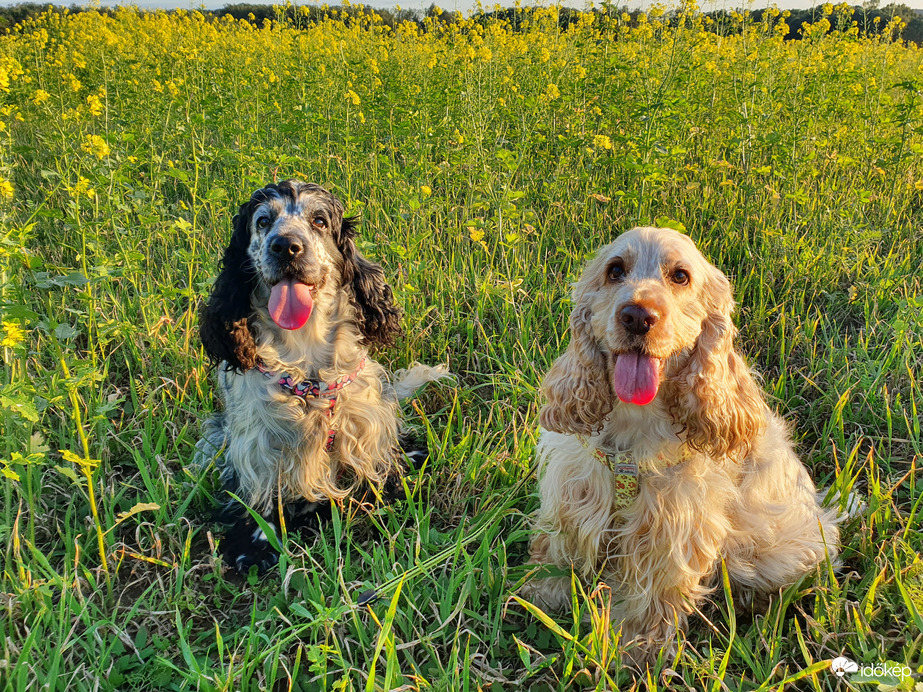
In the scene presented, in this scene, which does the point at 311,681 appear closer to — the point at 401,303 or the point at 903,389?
the point at 401,303

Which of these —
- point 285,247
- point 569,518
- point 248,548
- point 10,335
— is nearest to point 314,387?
point 285,247

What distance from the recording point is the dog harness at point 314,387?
285cm

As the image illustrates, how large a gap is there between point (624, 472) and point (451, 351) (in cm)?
190

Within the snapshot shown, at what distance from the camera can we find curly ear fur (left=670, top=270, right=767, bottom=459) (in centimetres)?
210

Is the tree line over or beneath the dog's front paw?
over

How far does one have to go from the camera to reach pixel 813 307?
4125mm

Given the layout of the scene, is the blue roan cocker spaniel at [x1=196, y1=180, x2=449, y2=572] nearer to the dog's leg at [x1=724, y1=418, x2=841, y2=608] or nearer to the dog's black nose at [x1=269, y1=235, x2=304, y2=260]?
the dog's black nose at [x1=269, y1=235, x2=304, y2=260]

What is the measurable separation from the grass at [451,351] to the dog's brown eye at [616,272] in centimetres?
108

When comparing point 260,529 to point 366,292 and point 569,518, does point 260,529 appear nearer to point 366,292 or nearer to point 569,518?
point 366,292

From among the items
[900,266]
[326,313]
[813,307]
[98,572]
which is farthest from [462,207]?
[98,572]

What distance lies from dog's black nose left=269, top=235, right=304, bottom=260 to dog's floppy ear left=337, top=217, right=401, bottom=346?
420 mm

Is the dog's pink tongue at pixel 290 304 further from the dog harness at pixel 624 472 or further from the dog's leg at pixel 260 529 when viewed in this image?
the dog harness at pixel 624 472

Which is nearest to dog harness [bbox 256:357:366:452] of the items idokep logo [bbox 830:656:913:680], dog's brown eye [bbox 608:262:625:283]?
dog's brown eye [bbox 608:262:625:283]

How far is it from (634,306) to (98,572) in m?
2.34
